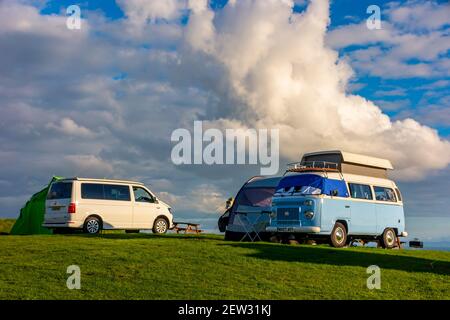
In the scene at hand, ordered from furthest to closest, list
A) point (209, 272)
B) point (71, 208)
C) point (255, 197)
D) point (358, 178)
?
point (71, 208), point (255, 197), point (358, 178), point (209, 272)

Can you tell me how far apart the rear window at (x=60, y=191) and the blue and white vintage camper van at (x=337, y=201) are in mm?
8048

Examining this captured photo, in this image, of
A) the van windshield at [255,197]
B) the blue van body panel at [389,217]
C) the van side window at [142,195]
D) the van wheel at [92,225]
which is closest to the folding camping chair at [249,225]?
the van windshield at [255,197]

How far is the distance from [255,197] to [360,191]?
11.9 feet

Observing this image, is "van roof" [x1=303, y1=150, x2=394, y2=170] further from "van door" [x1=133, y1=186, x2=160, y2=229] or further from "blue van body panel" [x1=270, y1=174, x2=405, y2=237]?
"van door" [x1=133, y1=186, x2=160, y2=229]

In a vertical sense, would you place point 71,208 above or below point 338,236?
above

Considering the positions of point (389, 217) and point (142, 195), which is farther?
point (142, 195)

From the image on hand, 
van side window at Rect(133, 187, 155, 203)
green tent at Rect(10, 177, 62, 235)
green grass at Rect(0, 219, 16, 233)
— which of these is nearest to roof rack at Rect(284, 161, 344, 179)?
van side window at Rect(133, 187, 155, 203)

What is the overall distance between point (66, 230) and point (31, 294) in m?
13.0

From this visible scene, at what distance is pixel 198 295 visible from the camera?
10625 millimetres

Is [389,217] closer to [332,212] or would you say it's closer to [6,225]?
[332,212]

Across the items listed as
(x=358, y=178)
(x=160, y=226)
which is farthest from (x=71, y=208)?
(x=358, y=178)

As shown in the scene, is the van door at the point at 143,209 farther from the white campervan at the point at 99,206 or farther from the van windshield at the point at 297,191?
the van windshield at the point at 297,191

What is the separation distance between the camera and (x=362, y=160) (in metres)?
20.9
